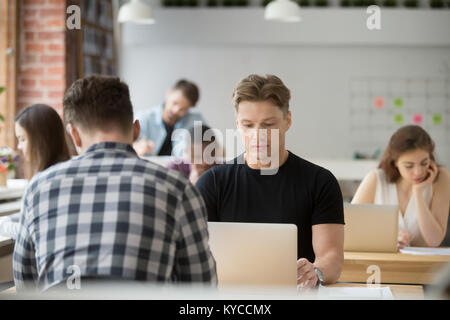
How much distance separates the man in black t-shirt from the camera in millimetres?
1184

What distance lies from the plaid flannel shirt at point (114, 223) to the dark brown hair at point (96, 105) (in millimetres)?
40

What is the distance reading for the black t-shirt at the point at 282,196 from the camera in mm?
1219

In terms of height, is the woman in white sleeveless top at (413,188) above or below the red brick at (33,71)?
below

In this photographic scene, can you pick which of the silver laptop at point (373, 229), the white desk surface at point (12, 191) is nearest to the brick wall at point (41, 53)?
the white desk surface at point (12, 191)

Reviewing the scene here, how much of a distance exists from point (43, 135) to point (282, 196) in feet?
3.23

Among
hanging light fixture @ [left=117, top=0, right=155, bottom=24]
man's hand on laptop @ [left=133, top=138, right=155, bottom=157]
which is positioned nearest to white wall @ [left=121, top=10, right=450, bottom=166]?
hanging light fixture @ [left=117, top=0, right=155, bottom=24]

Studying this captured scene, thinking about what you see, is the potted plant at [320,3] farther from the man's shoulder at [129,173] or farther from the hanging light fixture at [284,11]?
the man's shoulder at [129,173]

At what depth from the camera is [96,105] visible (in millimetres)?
874

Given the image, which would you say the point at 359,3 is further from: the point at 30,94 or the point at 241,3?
the point at 30,94

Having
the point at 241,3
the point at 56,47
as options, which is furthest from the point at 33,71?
the point at 241,3

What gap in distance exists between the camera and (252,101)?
1138mm

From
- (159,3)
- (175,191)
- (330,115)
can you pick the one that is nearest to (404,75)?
(330,115)
